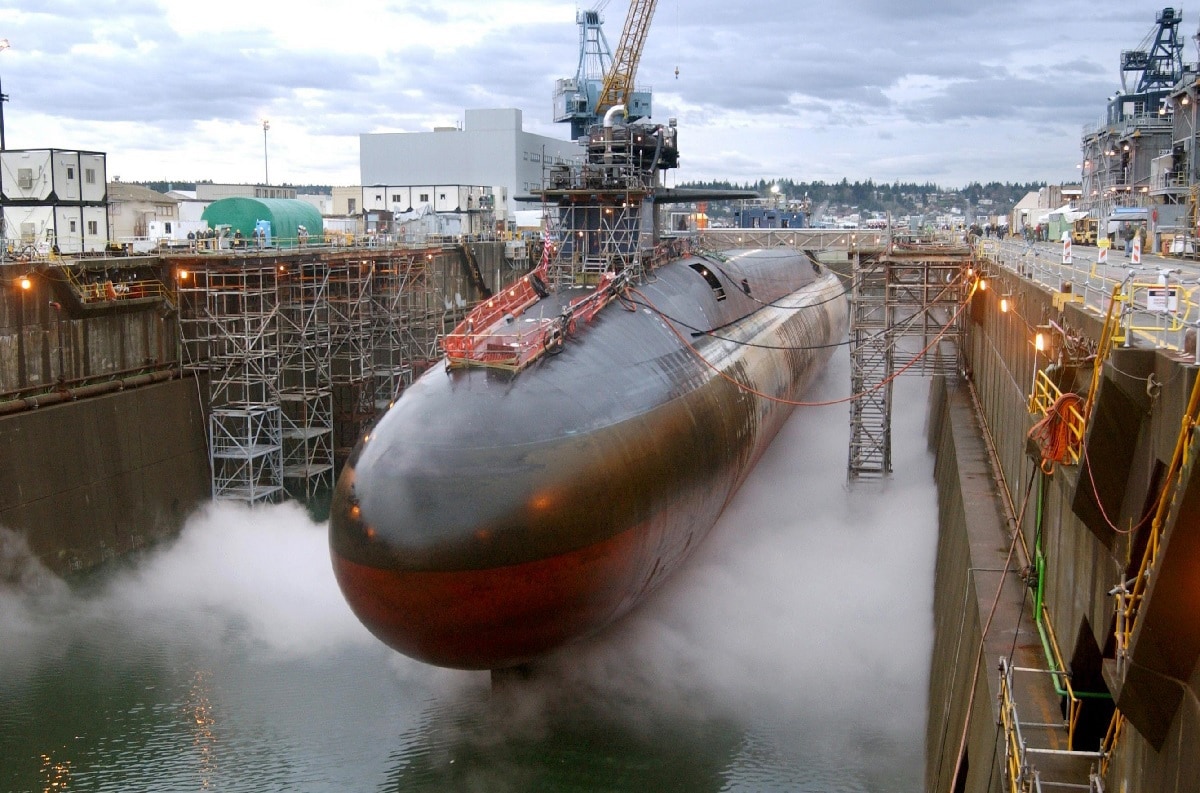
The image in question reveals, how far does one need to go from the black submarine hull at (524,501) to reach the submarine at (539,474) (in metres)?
0.03

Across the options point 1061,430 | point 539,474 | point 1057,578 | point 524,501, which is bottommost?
point 1057,578

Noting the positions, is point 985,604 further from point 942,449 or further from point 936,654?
point 942,449

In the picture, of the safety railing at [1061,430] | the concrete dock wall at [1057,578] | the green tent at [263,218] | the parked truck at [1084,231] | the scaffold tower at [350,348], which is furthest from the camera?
the parked truck at [1084,231]

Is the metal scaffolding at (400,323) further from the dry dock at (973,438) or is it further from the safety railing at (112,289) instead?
the safety railing at (112,289)

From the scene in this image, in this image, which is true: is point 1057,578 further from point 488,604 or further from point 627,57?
point 627,57

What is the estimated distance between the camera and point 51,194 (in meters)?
35.5

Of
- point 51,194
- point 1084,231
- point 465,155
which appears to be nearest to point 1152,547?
point 51,194

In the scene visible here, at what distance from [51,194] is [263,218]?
6778mm

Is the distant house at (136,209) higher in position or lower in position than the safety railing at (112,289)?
higher

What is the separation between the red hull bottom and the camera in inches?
520

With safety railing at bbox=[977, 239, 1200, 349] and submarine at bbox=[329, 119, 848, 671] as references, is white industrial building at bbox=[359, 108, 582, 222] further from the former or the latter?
safety railing at bbox=[977, 239, 1200, 349]

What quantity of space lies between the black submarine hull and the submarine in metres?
0.03

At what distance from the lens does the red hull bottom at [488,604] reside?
43.3 ft

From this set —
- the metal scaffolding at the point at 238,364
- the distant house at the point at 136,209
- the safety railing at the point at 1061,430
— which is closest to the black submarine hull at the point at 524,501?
the safety railing at the point at 1061,430
